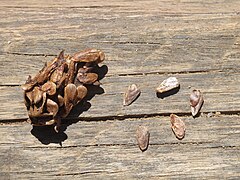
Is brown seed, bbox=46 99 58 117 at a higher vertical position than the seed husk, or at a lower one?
lower

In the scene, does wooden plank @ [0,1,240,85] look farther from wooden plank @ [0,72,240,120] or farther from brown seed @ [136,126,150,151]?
brown seed @ [136,126,150,151]

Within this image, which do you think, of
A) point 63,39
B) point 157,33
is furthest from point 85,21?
point 157,33

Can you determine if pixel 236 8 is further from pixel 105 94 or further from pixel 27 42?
pixel 27 42

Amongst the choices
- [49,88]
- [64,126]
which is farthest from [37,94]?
[64,126]

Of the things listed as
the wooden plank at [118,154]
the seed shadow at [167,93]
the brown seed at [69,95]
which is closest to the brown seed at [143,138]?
the wooden plank at [118,154]

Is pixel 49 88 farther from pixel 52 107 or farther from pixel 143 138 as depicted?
pixel 143 138

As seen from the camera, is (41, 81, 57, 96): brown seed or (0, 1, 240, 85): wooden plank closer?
(41, 81, 57, 96): brown seed

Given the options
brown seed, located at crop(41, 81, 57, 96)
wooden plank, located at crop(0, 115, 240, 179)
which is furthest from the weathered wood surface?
brown seed, located at crop(41, 81, 57, 96)
